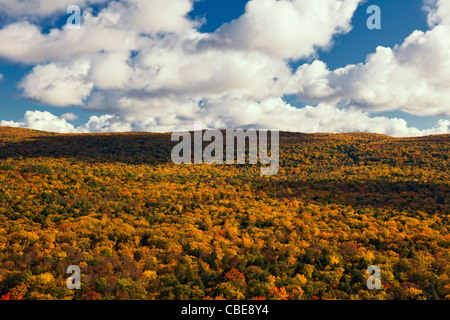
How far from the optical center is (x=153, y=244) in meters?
46.8

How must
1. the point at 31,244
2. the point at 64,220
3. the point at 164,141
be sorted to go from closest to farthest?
the point at 31,244 < the point at 64,220 < the point at 164,141

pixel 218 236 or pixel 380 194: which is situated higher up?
pixel 380 194

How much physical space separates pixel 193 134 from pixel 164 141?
24.1 meters

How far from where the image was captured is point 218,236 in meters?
50.8

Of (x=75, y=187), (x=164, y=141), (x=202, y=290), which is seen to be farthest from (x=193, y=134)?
(x=202, y=290)

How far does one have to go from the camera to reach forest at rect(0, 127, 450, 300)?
3453cm

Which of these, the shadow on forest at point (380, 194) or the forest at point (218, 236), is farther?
the shadow on forest at point (380, 194)

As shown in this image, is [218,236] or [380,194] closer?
[218,236]

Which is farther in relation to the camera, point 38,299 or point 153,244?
point 153,244

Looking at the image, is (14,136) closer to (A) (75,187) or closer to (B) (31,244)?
(A) (75,187)

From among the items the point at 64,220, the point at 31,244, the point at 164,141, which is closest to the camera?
the point at 31,244

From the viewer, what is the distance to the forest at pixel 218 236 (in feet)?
113

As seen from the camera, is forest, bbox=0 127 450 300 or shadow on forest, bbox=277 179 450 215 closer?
forest, bbox=0 127 450 300
